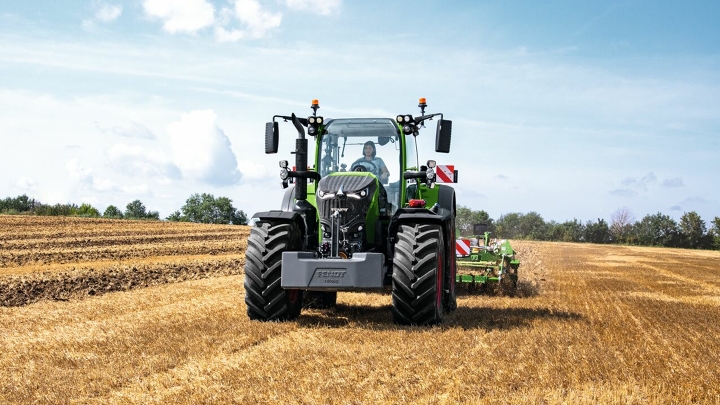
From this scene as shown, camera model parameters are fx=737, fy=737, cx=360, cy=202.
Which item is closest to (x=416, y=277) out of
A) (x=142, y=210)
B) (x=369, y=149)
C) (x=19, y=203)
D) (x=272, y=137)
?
(x=369, y=149)

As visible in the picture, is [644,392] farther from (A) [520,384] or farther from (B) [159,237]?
(B) [159,237]

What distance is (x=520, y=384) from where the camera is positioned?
18.6 feet

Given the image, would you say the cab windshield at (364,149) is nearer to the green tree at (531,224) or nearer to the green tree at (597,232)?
the green tree at (597,232)

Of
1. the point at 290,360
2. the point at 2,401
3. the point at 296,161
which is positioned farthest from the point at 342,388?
the point at 296,161

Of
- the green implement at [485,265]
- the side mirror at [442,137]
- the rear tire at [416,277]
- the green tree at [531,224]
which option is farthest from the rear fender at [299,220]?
the green tree at [531,224]

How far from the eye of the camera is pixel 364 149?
9.71 meters

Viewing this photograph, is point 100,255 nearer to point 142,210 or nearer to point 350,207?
point 350,207

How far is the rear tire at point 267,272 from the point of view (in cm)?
855

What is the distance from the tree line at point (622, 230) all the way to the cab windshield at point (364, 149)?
38166 mm

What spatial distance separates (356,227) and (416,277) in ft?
3.51

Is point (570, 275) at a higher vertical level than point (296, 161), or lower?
lower

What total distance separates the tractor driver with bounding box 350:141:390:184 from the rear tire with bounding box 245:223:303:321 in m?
1.42

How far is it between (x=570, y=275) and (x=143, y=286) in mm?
10419

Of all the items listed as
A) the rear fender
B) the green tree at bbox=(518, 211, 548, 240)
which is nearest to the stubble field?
the rear fender
